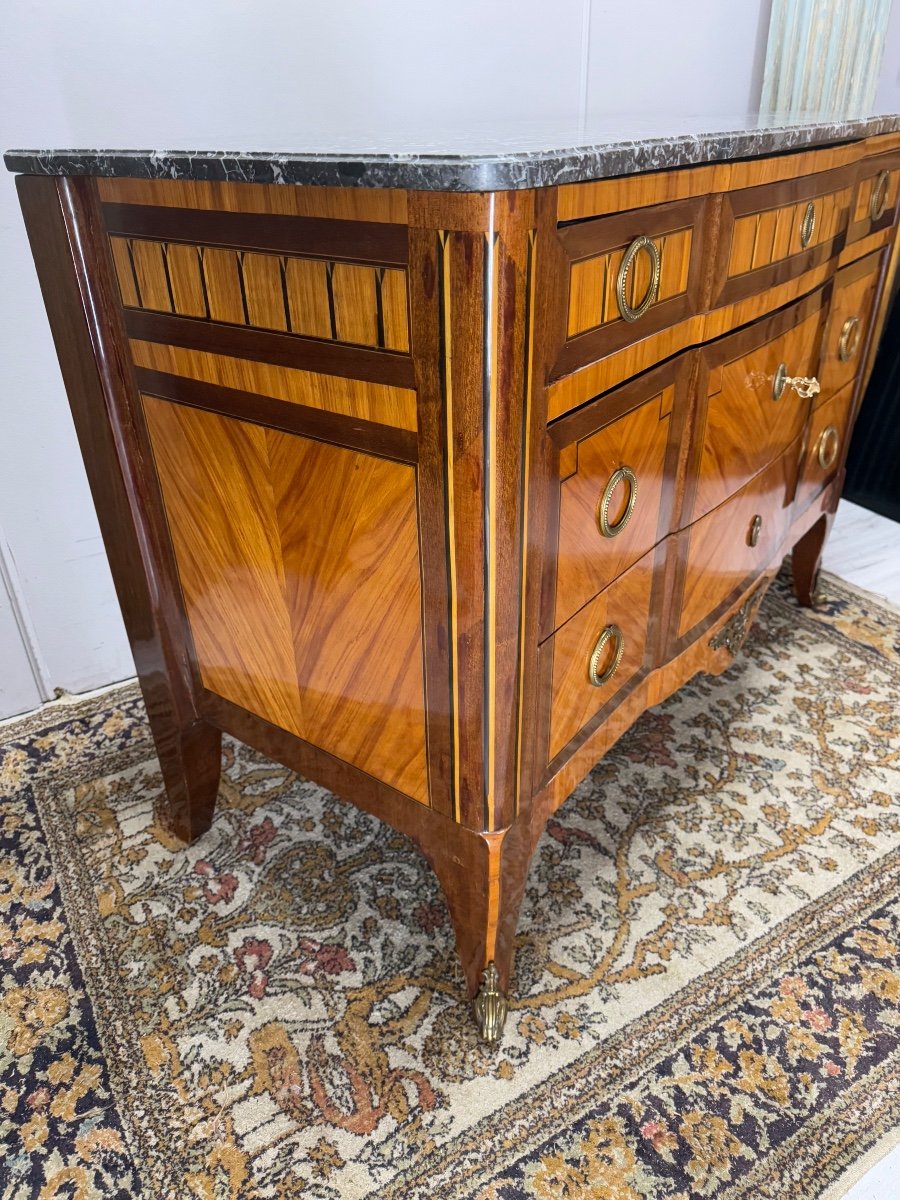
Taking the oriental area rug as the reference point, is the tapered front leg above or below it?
above

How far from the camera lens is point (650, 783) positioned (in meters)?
1.37

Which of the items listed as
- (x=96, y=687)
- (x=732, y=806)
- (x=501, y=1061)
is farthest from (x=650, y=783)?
(x=96, y=687)

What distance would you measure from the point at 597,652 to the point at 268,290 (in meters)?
0.51

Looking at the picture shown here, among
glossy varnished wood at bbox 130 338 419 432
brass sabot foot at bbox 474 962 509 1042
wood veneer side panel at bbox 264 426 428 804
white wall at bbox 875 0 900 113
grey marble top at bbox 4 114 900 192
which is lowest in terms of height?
brass sabot foot at bbox 474 962 509 1042

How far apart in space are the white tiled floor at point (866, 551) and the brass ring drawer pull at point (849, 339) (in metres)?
0.63

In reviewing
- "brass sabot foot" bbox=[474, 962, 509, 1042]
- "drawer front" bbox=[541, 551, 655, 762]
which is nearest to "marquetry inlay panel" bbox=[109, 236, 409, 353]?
"drawer front" bbox=[541, 551, 655, 762]

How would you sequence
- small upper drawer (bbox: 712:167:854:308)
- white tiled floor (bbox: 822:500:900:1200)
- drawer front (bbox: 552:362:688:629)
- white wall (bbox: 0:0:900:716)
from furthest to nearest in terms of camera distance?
white tiled floor (bbox: 822:500:900:1200) < white wall (bbox: 0:0:900:716) < small upper drawer (bbox: 712:167:854:308) < drawer front (bbox: 552:362:688:629)

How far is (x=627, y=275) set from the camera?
0.78m

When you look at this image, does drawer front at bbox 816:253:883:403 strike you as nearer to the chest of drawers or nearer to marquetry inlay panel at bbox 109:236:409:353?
the chest of drawers

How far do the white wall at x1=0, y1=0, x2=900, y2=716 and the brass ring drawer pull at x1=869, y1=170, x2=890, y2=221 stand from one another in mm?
484

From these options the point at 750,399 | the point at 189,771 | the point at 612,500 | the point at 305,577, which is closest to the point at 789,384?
the point at 750,399

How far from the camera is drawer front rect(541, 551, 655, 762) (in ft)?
2.96

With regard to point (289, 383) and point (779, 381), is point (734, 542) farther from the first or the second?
point (289, 383)

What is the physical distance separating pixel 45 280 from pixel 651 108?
1.51 meters
